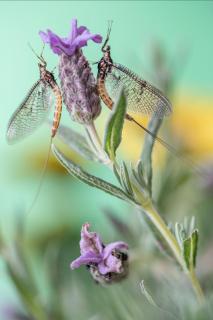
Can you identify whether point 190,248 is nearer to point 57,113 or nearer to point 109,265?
point 109,265

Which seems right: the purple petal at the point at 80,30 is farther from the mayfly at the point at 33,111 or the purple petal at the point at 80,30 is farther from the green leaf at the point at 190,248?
the green leaf at the point at 190,248

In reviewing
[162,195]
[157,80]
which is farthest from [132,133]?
[162,195]

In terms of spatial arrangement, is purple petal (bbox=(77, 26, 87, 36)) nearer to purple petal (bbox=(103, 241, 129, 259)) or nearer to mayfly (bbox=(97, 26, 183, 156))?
mayfly (bbox=(97, 26, 183, 156))

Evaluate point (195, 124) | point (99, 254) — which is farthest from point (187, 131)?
point (99, 254)

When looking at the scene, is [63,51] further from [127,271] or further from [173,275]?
[173,275]

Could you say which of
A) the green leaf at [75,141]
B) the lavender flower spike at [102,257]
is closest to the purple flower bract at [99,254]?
the lavender flower spike at [102,257]
